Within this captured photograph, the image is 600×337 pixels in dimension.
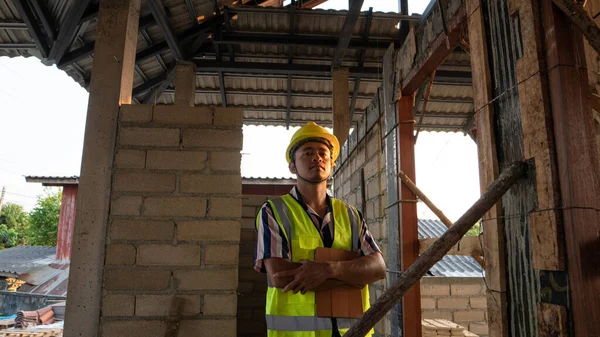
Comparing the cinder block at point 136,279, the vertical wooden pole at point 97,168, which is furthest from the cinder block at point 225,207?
the vertical wooden pole at point 97,168

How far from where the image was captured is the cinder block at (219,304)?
2.82 m

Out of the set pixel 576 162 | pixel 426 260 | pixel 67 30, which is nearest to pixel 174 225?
pixel 426 260

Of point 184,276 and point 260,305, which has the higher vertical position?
point 184,276

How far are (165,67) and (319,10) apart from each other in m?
3.34

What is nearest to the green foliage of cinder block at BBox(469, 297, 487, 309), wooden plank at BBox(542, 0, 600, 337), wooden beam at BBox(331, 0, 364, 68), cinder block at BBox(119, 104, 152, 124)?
wooden beam at BBox(331, 0, 364, 68)

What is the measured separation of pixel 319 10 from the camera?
6.83 metres

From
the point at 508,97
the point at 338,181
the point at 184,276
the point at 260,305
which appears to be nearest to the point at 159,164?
the point at 184,276

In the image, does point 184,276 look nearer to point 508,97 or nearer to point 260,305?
point 260,305

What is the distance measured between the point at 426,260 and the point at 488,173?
85cm

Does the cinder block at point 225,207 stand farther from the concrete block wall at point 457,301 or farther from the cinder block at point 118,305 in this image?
the concrete block wall at point 457,301

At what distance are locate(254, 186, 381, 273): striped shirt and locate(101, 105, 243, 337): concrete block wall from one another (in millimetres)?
814

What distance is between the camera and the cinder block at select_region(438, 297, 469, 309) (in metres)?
6.96

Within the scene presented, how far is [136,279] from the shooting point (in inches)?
112

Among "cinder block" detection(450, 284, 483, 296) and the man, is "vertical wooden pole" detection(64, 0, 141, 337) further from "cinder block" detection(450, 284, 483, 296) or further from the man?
"cinder block" detection(450, 284, 483, 296)
